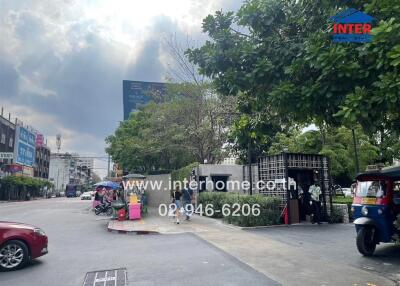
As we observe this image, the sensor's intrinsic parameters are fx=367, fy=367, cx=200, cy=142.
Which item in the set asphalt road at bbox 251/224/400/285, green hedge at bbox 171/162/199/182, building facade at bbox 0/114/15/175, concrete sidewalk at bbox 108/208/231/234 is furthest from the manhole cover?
building facade at bbox 0/114/15/175

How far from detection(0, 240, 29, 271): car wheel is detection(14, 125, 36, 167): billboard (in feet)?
178

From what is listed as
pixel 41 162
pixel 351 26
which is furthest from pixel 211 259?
pixel 41 162

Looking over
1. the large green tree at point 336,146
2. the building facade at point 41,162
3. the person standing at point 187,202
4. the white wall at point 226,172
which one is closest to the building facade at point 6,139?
the building facade at point 41,162

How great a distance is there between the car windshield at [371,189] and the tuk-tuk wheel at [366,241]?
87cm

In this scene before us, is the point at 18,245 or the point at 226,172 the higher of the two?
the point at 226,172

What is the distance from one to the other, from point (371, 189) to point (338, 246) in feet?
6.94

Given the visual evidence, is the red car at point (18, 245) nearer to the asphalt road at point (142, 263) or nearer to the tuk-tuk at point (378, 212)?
the asphalt road at point (142, 263)

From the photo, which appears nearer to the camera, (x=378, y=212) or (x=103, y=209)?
(x=378, y=212)

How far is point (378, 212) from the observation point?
364 inches

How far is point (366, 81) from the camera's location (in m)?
5.88

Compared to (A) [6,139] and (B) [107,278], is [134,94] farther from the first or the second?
(B) [107,278]

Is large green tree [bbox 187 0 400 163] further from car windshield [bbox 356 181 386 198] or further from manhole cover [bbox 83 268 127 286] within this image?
manhole cover [bbox 83 268 127 286]

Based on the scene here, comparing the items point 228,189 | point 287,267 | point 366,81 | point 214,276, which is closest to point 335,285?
point 287,267

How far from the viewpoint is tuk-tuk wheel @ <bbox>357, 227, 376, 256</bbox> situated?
9.25 m
